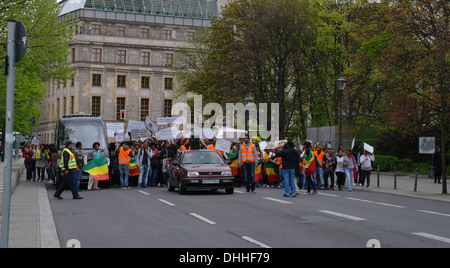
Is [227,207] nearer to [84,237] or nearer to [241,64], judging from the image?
[84,237]

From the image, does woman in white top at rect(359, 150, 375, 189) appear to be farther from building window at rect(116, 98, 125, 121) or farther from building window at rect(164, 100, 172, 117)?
building window at rect(164, 100, 172, 117)

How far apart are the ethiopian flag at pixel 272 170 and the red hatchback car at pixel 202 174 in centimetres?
508

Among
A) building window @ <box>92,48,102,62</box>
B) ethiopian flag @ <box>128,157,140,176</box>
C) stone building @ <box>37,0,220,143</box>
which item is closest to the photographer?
ethiopian flag @ <box>128,157,140,176</box>

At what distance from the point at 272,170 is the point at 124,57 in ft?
235

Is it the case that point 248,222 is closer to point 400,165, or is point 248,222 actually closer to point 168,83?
point 400,165

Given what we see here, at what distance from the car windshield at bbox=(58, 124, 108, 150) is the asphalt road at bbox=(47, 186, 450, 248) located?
24.6ft

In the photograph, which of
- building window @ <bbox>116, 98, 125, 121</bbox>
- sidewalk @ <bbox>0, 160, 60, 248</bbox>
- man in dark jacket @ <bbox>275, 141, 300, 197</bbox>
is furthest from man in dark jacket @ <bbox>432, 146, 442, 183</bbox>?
building window @ <bbox>116, 98, 125, 121</bbox>

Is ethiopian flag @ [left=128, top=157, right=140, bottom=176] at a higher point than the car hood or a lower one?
lower

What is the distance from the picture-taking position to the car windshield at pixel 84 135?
28312 mm

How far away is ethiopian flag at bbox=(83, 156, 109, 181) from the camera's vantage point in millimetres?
25531

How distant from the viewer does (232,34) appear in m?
46.5

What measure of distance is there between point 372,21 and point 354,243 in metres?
35.1
